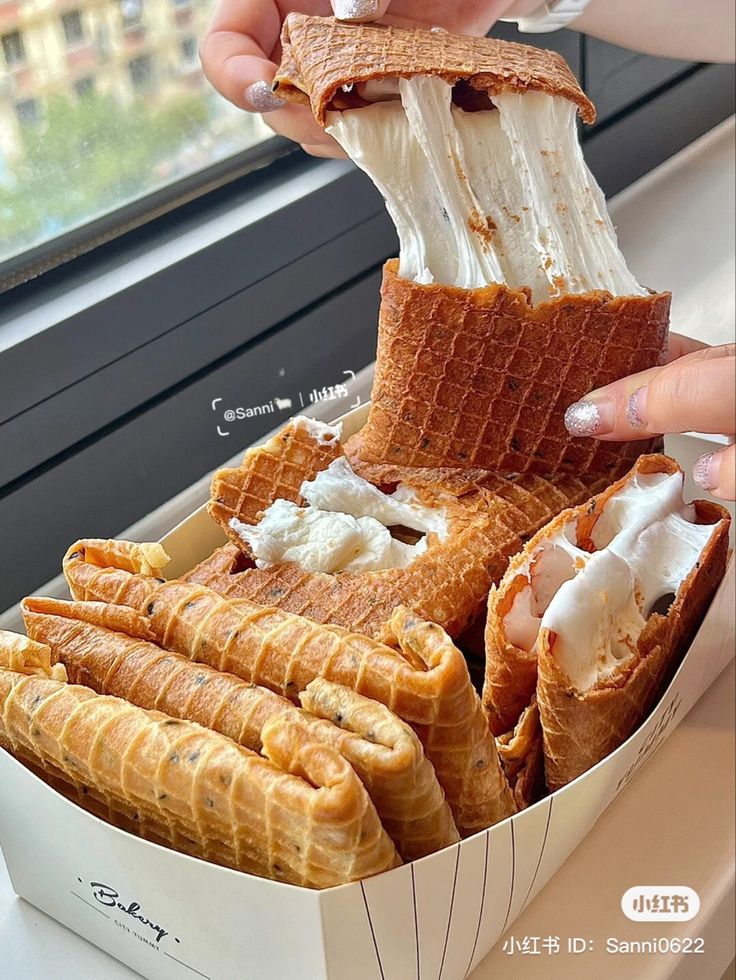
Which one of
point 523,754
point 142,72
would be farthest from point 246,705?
point 142,72

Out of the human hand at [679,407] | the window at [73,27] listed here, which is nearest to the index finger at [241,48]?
the window at [73,27]

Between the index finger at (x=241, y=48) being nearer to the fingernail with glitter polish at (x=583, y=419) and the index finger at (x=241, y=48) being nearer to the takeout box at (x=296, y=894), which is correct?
the fingernail with glitter polish at (x=583, y=419)

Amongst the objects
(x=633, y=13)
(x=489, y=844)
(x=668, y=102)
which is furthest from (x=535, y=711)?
(x=668, y=102)

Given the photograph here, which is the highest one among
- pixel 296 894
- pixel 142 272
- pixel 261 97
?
pixel 261 97

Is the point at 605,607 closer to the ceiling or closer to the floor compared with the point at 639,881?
closer to the ceiling

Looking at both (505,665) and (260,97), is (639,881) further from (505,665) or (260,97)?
(260,97)

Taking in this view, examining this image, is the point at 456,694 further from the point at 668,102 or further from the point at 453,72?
the point at 668,102
